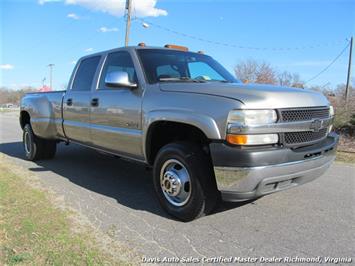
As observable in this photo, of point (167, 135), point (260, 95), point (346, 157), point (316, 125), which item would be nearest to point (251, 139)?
point (260, 95)

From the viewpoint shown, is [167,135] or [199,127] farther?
[167,135]

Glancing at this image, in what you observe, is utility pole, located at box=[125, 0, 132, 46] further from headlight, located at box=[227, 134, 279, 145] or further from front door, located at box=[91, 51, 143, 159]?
headlight, located at box=[227, 134, 279, 145]

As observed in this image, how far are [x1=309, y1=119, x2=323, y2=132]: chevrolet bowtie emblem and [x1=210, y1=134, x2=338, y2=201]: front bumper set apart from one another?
0.23 m

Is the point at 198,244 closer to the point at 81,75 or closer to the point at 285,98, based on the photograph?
the point at 285,98

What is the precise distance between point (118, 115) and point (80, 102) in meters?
1.25

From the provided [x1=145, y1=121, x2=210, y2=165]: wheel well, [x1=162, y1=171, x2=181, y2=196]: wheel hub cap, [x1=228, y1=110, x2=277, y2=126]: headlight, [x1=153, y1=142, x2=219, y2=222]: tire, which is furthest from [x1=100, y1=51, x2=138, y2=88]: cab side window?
[x1=228, y1=110, x2=277, y2=126]: headlight

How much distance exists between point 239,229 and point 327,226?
0.95 m

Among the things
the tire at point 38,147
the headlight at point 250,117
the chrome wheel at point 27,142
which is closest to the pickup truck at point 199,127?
the headlight at point 250,117

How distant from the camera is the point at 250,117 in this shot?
3559mm

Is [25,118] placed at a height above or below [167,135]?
below

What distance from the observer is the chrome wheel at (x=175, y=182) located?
4.19 meters

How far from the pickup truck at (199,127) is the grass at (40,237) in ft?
3.64

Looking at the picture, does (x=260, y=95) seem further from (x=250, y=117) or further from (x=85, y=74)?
(x=85, y=74)

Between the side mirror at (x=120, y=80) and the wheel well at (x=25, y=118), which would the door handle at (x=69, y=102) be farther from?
the wheel well at (x=25, y=118)
